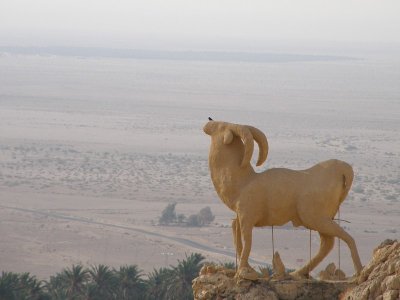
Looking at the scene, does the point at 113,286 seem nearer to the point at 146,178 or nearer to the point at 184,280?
the point at 184,280

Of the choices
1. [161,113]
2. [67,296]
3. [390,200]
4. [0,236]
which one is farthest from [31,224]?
[161,113]

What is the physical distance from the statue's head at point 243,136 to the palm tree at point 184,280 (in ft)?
32.1

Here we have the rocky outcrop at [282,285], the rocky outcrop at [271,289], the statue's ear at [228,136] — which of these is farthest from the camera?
the statue's ear at [228,136]

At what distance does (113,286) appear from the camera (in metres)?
27.5

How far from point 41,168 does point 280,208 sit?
65.4 m

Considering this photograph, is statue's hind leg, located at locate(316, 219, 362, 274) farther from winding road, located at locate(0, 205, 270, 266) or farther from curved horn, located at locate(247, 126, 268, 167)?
winding road, located at locate(0, 205, 270, 266)

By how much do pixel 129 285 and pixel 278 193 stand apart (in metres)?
11.5

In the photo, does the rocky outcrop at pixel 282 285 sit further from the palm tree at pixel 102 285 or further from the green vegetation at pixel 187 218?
the green vegetation at pixel 187 218

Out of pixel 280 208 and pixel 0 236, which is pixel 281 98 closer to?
pixel 0 236

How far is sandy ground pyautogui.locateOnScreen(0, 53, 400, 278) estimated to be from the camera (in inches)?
1994

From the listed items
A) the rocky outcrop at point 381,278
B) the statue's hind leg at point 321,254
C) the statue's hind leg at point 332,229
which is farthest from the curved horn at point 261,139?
the rocky outcrop at point 381,278

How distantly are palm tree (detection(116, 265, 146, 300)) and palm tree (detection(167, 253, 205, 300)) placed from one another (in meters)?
0.76

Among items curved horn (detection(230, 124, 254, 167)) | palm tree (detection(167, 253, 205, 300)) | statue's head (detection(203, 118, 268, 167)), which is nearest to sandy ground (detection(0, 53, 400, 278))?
palm tree (detection(167, 253, 205, 300))

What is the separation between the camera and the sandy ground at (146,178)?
5066cm
